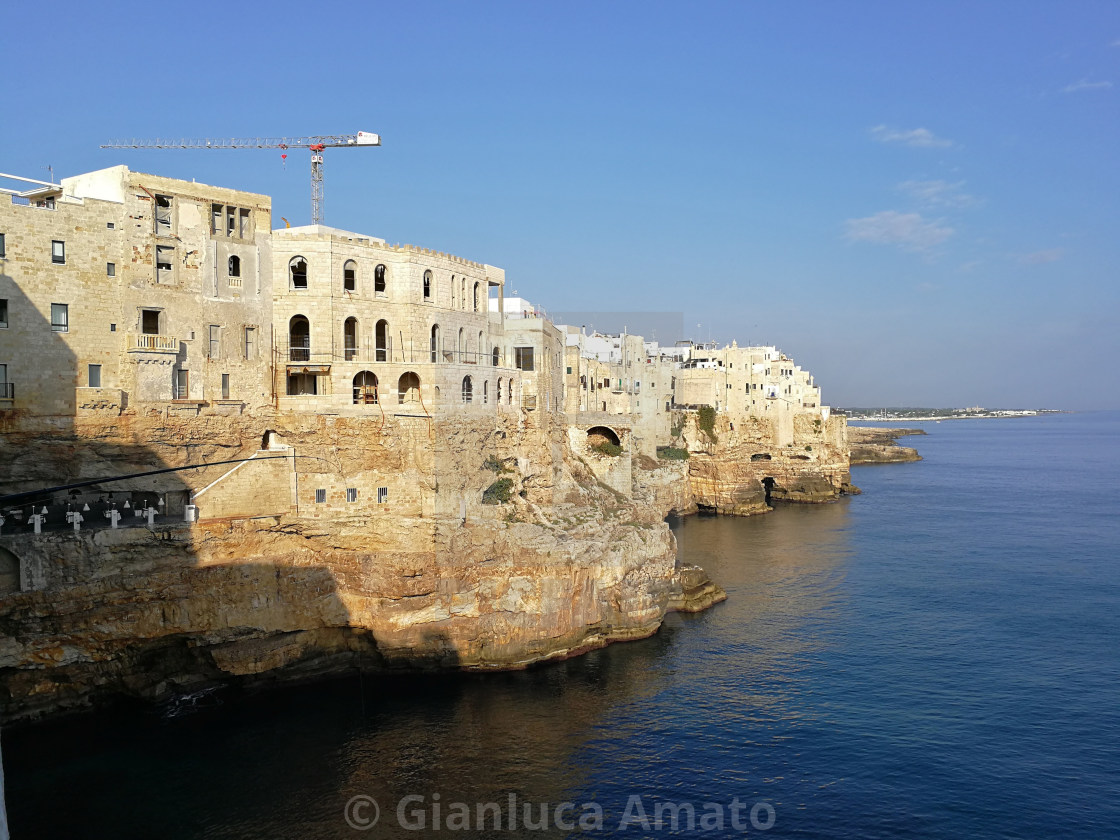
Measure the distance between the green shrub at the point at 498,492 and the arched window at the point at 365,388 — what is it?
290 inches

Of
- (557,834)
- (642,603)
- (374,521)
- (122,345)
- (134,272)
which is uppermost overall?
(134,272)

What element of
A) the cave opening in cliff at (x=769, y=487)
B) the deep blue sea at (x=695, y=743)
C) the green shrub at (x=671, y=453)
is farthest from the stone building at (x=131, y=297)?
the cave opening in cliff at (x=769, y=487)

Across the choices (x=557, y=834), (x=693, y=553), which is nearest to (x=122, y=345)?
(x=557, y=834)

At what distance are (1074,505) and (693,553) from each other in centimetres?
4944

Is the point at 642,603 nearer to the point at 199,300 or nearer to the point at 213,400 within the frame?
the point at 213,400

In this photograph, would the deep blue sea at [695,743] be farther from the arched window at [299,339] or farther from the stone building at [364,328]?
the arched window at [299,339]

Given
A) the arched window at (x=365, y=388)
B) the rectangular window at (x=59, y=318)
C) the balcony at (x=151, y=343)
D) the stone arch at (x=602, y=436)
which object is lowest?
the stone arch at (x=602, y=436)

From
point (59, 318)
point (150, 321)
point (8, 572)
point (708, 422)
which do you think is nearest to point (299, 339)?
point (150, 321)

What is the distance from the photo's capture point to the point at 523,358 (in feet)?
175

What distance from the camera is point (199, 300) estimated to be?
37938 mm

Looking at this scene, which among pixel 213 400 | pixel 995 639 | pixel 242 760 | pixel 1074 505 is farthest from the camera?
pixel 1074 505

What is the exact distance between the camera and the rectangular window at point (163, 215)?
121ft

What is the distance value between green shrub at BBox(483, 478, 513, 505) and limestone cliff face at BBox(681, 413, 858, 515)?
1886 inches
